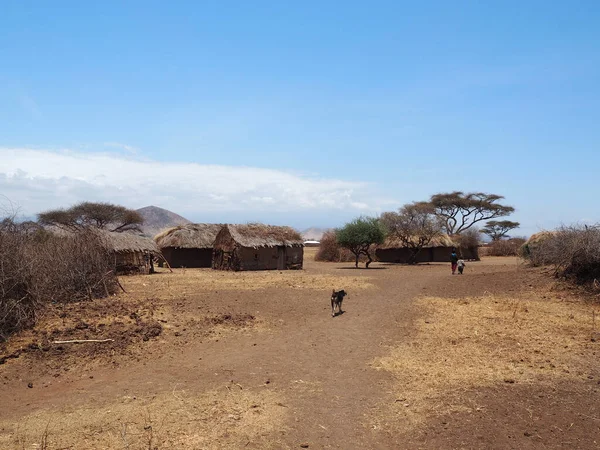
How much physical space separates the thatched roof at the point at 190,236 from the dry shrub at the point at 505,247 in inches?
1326

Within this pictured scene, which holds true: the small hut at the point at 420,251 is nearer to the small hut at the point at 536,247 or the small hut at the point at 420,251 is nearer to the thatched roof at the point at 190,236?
the small hut at the point at 536,247

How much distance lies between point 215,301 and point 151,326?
4334 mm

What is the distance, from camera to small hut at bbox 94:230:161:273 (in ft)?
86.8

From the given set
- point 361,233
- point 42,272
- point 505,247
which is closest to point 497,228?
point 505,247

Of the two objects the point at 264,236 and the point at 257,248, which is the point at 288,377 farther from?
the point at 264,236

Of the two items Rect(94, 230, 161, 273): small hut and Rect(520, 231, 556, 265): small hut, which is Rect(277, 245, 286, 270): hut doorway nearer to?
Rect(94, 230, 161, 273): small hut

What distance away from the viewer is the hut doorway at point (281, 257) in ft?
107

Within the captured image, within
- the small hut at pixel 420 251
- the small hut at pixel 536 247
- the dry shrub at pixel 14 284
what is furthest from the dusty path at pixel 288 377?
the small hut at pixel 420 251

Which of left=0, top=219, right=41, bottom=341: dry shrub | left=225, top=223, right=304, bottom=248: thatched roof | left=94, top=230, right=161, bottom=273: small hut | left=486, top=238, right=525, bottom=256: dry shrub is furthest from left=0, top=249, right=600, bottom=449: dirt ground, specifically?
left=486, top=238, right=525, bottom=256: dry shrub

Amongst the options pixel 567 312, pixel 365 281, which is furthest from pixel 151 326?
pixel 365 281

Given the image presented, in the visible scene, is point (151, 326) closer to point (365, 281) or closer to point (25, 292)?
point (25, 292)

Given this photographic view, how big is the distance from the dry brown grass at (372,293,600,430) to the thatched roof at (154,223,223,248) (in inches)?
935

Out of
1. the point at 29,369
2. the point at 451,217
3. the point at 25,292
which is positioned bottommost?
the point at 29,369

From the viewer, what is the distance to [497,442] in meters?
5.20
